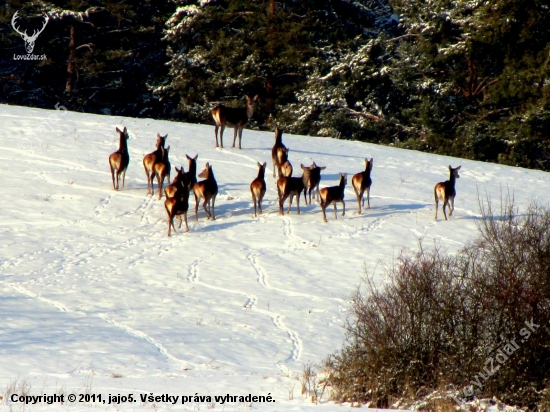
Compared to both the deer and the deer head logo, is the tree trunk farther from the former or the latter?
the deer

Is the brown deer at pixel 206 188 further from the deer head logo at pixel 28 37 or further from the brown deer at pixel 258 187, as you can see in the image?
the deer head logo at pixel 28 37

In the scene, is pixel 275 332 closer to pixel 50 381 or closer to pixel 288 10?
pixel 50 381

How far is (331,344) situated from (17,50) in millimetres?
39447

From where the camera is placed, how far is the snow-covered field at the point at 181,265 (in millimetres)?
10727

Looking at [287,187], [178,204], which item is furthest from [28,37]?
[178,204]

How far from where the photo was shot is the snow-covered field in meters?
10.7

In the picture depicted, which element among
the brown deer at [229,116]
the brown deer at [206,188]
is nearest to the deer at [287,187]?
the brown deer at [206,188]

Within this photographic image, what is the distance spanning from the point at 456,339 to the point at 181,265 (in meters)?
7.31

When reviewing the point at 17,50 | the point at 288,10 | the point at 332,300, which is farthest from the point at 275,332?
the point at 17,50

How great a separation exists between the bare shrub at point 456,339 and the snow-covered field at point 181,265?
3.23 ft

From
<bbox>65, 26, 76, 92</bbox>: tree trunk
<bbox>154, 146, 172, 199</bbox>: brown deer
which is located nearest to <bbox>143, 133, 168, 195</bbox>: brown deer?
<bbox>154, 146, 172, 199</bbox>: brown deer

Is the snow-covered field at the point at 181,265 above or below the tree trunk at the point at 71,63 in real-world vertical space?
below

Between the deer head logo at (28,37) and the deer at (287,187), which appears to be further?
the deer head logo at (28,37)

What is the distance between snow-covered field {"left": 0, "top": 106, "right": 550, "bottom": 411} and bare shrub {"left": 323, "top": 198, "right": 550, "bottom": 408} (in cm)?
98
